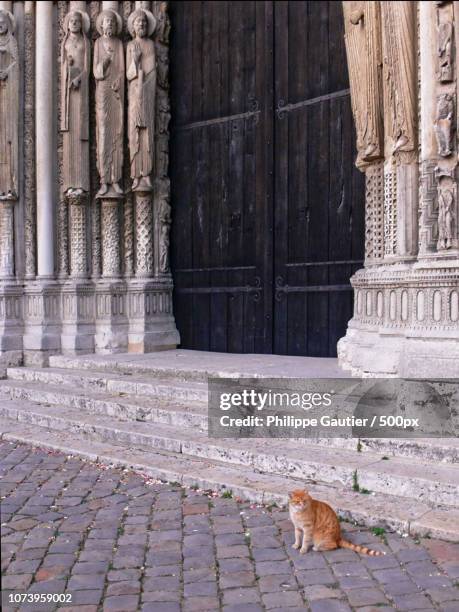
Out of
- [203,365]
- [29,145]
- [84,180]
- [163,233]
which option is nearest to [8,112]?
[29,145]

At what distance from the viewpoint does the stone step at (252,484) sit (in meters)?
3.44

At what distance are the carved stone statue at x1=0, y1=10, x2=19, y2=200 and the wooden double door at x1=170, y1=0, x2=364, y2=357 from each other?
5.94 feet

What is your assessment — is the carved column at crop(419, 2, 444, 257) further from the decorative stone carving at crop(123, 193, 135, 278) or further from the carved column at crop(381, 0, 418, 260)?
the decorative stone carving at crop(123, 193, 135, 278)

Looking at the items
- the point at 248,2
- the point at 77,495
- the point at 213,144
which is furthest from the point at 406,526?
the point at 248,2

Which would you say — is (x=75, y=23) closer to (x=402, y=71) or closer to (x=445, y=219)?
(x=402, y=71)

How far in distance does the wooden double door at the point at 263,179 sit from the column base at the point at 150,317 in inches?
Result: 6.0

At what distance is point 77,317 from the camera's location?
304 inches

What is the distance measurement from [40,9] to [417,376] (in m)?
6.19

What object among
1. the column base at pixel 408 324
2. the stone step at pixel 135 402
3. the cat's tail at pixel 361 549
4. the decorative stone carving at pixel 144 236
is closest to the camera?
the cat's tail at pixel 361 549

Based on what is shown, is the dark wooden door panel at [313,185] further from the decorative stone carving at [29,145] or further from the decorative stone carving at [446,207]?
the decorative stone carving at [29,145]

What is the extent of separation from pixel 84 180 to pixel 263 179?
2.04 meters

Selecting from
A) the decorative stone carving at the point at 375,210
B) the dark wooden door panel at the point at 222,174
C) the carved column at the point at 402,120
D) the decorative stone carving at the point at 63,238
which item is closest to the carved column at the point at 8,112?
the decorative stone carving at the point at 63,238

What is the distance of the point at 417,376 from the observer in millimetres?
4402

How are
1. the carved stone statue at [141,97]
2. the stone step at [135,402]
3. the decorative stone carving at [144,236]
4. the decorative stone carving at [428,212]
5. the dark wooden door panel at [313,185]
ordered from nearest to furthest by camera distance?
1. the stone step at [135,402]
2. the decorative stone carving at [428,212]
3. the dark wooden door panel at [313,185]
4. the carved stone statue at [141,97]
5. the decorative stone carving at [144,236]
